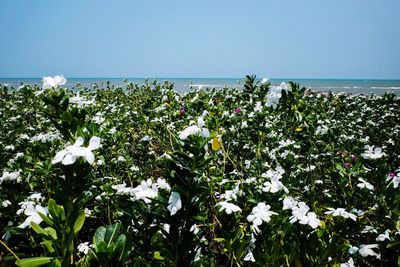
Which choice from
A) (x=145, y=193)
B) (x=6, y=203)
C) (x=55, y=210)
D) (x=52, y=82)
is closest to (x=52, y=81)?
(x=52, y=82)

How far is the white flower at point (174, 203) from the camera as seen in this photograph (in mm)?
1229

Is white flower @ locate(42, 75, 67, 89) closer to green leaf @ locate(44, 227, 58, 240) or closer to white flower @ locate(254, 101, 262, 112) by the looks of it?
green leaf @ locate(44, 227, 58, 240)

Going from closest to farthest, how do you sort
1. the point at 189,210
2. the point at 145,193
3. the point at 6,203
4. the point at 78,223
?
the point at 78,223 < the point at 189,210 < the point at 145,193 < the point at 6,203

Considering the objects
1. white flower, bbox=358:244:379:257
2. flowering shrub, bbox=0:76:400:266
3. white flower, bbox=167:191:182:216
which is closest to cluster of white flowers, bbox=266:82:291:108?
flowering shrub, bbox=0:76:400:266

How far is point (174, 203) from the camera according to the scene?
1244 mm

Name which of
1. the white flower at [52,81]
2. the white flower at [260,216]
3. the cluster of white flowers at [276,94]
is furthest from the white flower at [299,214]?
the white flower at [52,81]

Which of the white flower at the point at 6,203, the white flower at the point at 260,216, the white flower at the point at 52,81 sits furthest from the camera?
the white flower at the point at 6,203

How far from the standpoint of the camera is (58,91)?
136 centimetres

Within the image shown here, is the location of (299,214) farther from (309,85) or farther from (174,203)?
(309,85)

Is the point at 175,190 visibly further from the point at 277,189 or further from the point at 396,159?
the point at 396,159

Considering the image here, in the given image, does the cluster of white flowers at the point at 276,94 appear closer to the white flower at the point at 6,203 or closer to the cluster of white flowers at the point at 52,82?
the cluster of white flowers at the point at 52,82

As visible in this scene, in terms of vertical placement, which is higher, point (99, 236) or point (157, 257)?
point (99, 236)

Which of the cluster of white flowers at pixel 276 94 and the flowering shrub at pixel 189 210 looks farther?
the cluster of white flowers at pixel 276 94

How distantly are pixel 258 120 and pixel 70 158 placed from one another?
2.48 metres
